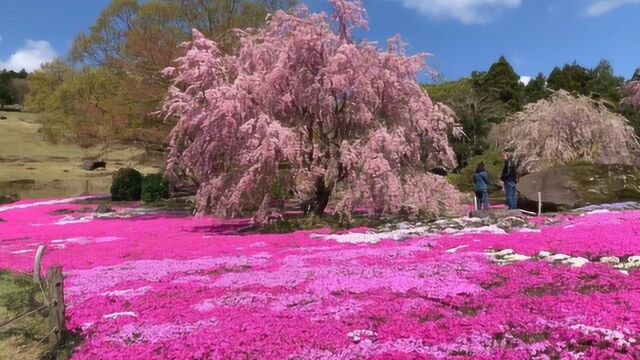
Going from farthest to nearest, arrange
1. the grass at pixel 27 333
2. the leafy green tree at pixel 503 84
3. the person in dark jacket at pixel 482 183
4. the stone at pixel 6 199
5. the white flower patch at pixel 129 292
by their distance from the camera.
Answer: the leafy green tree at pixel 503 84, the stone at pixel 6 199, the person in dark jacket at pixel 482 183, the white flower patch at pixel 129 292, the grass at pixel 27 333

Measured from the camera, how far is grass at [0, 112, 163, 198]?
A: 4788cm

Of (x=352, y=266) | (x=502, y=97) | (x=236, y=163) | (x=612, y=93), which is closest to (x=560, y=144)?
(x=236, y=163)

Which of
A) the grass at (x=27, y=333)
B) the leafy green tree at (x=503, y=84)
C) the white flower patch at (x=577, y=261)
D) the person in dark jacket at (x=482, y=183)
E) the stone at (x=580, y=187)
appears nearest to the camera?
the grass at (x=27, y=333)

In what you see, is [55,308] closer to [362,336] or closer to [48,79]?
[362,336]

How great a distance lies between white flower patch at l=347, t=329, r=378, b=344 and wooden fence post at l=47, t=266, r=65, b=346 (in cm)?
325

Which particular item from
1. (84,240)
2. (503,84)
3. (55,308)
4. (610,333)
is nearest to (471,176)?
(84,240)

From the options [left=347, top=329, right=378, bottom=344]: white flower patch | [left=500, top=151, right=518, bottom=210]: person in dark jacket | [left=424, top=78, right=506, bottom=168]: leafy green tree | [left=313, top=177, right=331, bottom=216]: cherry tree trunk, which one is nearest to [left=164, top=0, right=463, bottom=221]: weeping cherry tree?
[left=313, top=177, right=331, bottom=216]: cherry tree trunk

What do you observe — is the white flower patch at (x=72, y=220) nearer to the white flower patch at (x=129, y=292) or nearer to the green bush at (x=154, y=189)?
the green bush at (x=154, y=189)

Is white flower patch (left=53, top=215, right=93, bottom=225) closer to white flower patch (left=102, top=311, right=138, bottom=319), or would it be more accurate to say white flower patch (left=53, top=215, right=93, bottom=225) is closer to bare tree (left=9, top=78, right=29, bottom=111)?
white flower patch (left=102, top=311, right=138, bottom=319)

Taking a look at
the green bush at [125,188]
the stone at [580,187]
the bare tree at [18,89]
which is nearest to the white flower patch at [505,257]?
the stone at [580,187]

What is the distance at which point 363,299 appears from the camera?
7730 millimetres

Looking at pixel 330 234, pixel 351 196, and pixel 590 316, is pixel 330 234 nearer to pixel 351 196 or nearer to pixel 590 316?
pixel 351 196

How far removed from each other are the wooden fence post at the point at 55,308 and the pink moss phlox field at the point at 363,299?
33 centimetres

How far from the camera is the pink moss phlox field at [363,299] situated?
5.93 metres
